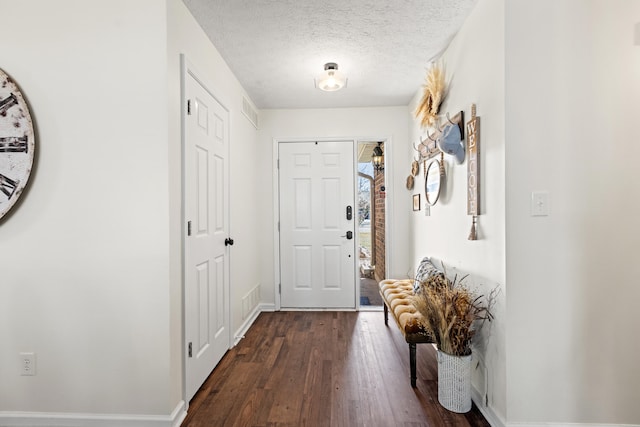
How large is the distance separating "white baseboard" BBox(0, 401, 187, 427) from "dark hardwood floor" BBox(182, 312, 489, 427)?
13 centimetres

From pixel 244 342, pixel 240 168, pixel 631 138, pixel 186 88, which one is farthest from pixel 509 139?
Result: pixel 244 342

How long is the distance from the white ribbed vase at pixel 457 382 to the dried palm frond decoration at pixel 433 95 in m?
1.85

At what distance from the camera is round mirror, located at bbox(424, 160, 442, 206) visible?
2729 millimetres

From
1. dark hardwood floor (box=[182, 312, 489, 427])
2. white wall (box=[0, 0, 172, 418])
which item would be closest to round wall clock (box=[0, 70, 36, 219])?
white wall (box=[0, 0, 172, 418])

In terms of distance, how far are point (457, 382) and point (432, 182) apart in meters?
1.58

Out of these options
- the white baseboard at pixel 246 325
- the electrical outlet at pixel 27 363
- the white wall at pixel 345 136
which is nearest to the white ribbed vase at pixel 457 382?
the white baseboard at pixel 246 325

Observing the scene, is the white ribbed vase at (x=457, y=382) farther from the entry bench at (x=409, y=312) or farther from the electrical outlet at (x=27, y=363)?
the electrical outlet at (x=27, y=363)

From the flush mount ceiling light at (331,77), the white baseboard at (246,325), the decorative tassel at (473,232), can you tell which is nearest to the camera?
the decorative tassel at (473,232)

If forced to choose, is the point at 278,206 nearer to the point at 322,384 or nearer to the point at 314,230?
the point at 314,230

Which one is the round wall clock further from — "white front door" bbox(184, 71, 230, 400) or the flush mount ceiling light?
the flush mount ceiling light

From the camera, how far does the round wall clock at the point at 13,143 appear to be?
177 centimetres

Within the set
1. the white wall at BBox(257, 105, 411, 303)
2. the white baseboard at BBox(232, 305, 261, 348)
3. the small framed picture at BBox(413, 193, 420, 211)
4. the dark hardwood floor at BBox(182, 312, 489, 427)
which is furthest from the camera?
the white wall at BBox(257, 105, 411, 303)

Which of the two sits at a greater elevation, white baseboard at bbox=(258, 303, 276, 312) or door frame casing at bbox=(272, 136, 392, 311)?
door frame casing at bbox=(272, 136, 392, 311)

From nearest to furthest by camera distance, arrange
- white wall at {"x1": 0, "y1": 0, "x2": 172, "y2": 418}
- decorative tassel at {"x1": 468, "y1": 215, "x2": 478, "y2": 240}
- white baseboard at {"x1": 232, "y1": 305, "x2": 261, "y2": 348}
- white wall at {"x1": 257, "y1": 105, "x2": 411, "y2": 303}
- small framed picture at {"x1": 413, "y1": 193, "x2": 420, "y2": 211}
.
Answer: white wall at {"x1": 0, "y1": 0, "x2": 172, "y2": 418} < decorative tassel at {"x1": 468, "y1": 215, "x2": 478, "y2": 240} < white baseboard at {"x1": 232, "y1": 305, "x2": 261, "y2": 348} < small framed picture at {"x1": 413, "y1": 193, "x2": 420, "y2": 211} < white wall at {"x1": 257, "y1": 105, "x2": 411, "y2": 303}
